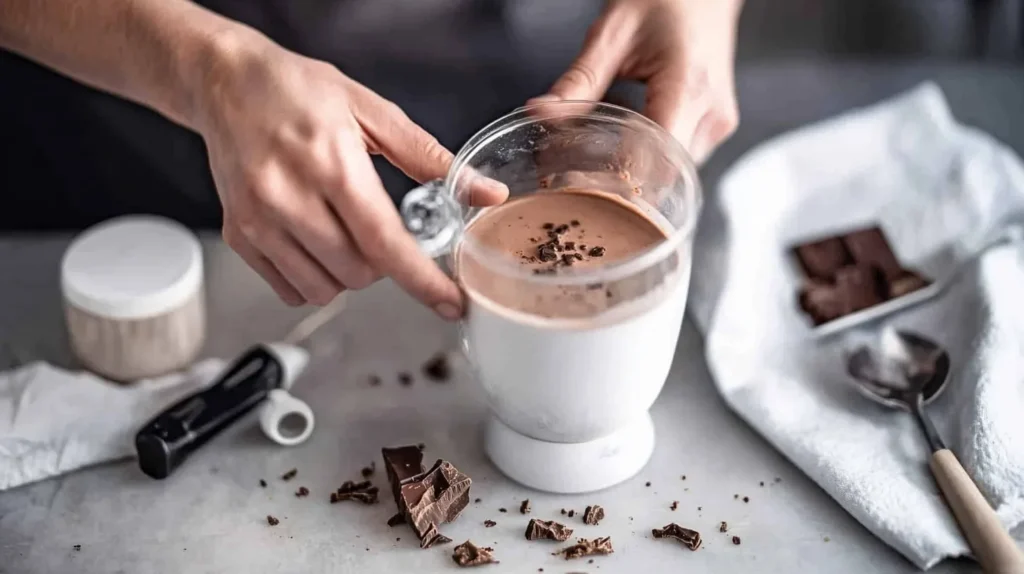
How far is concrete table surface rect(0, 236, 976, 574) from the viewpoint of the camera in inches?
41.2

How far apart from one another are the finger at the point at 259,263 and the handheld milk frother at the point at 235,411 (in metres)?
0.13

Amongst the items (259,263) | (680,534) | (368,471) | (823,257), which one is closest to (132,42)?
(259,263)

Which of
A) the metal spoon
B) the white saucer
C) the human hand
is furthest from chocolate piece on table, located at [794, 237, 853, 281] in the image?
the white saucer

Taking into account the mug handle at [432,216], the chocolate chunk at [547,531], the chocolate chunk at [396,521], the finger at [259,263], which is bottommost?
the chocolate chunk at [396,521]

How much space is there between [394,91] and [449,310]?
534 mm

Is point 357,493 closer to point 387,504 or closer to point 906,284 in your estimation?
point 387,504

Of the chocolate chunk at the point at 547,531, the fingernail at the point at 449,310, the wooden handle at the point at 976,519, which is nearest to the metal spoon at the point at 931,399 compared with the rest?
the wooden handle at the point at 976,519

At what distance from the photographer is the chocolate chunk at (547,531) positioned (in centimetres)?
106

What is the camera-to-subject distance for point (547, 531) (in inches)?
41.6

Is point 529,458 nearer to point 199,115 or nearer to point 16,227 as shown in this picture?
point 199,115

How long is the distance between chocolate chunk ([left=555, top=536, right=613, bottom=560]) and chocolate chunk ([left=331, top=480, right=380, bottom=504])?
0.62 ft

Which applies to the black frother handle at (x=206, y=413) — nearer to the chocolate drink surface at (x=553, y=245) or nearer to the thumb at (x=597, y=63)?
the chocolate drink surface at (x=553, y=245)

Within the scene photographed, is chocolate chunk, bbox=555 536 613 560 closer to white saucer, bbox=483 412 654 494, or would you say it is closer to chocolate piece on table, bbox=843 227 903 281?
white saucer, bbox=483 412 654 494

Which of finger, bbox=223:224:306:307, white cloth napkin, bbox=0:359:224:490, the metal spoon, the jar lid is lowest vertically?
white cloth napkin, bbox=0:359:224:490
